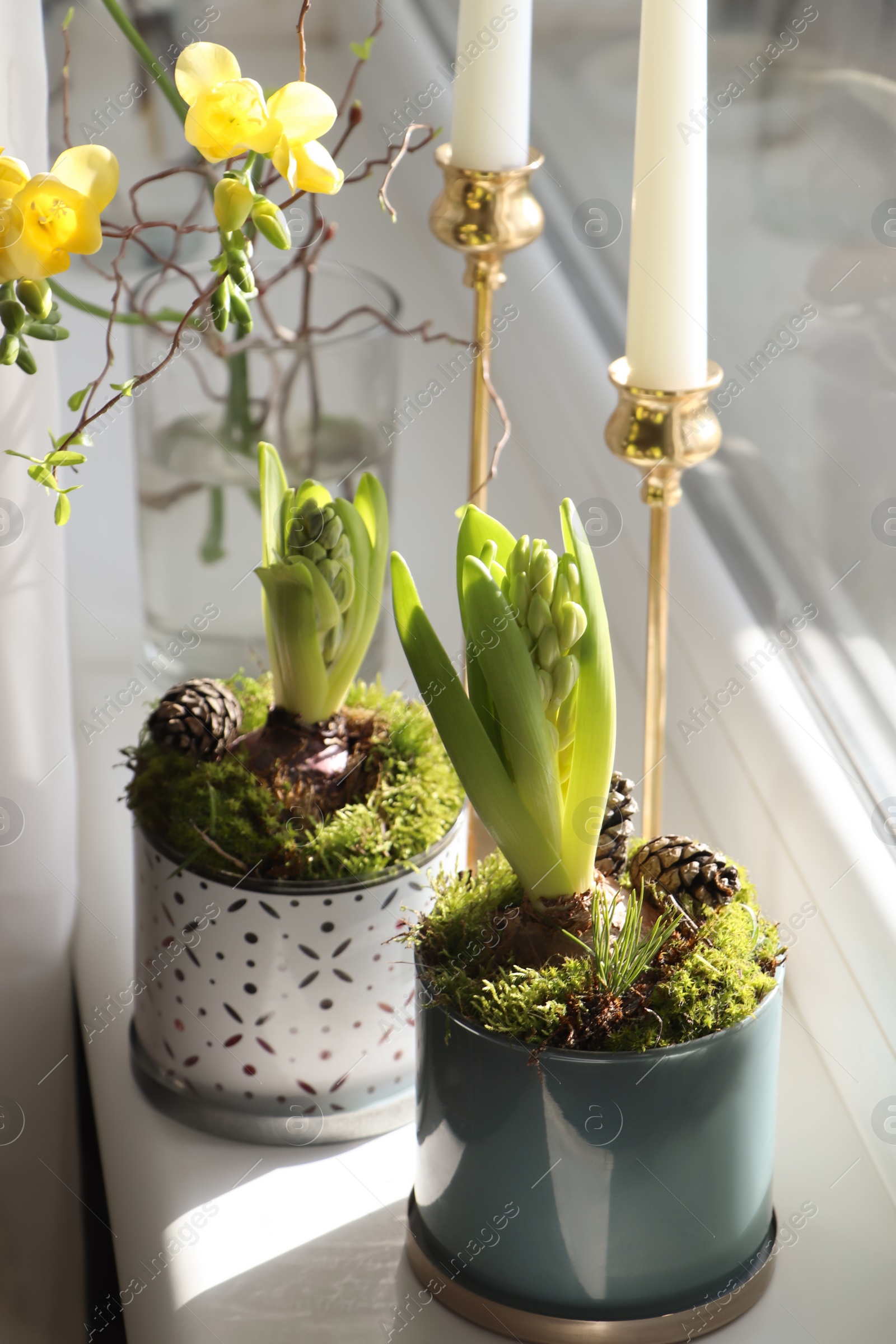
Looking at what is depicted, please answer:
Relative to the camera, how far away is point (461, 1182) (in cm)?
51

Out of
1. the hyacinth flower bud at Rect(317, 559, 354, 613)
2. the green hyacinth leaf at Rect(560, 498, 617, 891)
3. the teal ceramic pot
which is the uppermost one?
the hyacinth flower bud at Rect(317, 559, 354, 613)

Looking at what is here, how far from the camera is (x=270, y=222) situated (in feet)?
1.48

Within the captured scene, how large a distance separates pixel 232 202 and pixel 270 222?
0.01 m

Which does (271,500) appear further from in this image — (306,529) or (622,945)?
(622,945)

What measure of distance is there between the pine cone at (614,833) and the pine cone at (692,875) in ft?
0.05

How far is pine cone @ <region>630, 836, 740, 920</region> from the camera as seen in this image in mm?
520

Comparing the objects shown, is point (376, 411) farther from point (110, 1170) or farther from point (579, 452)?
point (110, 1170)

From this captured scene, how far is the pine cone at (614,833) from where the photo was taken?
21.2 inches

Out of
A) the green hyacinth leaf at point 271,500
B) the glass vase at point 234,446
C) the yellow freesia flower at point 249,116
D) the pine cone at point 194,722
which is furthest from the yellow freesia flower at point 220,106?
the glass vase at point 234,446

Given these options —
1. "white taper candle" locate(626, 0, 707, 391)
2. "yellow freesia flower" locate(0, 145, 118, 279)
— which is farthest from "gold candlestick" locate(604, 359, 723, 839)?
"yellow freesia flower" locate(0, 145, 118, 279)

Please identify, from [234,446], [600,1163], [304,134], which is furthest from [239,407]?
[600,1163]

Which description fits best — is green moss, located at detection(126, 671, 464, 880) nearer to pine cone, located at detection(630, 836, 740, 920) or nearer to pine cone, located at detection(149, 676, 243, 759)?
pine cone, located at detection(149, 676, 243, 759)

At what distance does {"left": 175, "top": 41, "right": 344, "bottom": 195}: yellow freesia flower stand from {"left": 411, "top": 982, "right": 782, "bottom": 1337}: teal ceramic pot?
308 mm

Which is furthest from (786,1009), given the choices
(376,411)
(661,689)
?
(376,411)
